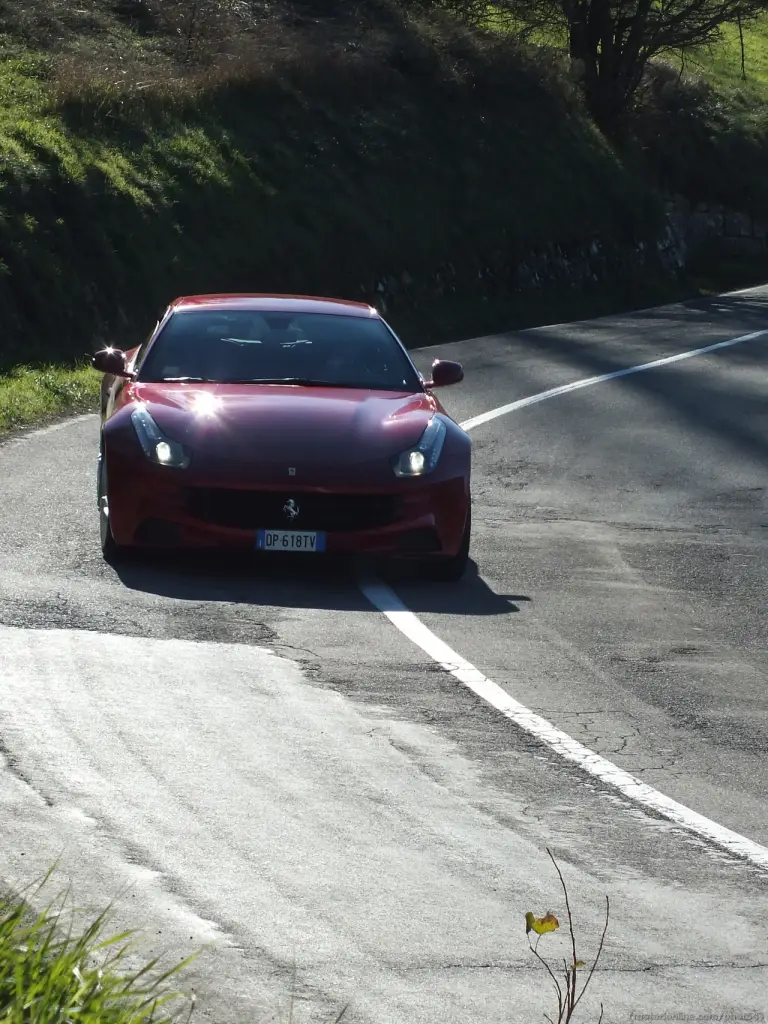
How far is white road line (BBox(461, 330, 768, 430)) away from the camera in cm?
1584

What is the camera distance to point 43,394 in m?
15.6

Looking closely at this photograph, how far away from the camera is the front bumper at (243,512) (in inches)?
355

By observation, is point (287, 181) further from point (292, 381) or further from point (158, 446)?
point (158, 446)

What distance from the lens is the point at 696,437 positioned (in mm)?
15250

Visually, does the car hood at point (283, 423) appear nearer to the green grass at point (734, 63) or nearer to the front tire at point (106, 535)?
the front tire at point (106, 535)

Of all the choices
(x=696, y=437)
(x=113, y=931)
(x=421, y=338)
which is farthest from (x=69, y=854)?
(x=421, y=338)

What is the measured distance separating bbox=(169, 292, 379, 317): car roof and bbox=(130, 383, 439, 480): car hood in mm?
1143

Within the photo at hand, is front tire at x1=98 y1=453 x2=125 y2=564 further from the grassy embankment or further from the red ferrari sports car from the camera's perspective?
the grassy embankment

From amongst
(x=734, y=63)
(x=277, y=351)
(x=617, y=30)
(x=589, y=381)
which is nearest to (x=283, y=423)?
(x=277, y=351)

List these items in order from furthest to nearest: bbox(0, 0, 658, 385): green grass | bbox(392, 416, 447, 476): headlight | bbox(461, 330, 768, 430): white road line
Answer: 1. bbox(0, 0, 658, 385): green grass
2. bbox(461, 330, 768, 430): white road line
3. bbox(392, 416, 447, 476): headlight

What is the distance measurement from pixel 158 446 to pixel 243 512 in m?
0.60

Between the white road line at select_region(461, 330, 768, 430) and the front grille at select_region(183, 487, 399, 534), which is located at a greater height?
the front grille at select_region(183, 487, 399, 534)

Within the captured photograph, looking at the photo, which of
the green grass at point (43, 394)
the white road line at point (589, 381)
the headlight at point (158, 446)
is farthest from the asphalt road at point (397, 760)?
the white road line at point (589, 381)

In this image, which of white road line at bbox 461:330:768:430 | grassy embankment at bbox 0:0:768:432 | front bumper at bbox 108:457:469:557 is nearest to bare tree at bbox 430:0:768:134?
grassy embankment at bbox 0:0:768:432
